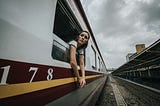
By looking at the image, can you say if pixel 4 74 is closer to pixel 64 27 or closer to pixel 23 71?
pixel 23 71

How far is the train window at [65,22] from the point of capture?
172cm

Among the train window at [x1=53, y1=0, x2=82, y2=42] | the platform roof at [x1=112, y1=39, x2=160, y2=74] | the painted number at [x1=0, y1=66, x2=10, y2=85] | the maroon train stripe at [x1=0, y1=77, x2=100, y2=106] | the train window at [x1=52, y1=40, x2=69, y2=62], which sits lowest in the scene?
the maroon train stripe at [x1=0, y1=77, x2=100, y2=106]

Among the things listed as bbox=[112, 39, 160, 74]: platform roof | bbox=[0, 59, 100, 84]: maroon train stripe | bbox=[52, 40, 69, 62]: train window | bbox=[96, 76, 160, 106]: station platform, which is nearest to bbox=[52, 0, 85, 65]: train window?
bbox=[52, 40, 69, 62]: train window

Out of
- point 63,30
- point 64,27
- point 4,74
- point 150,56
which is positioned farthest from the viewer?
point 150,56

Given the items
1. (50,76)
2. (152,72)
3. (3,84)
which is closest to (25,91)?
(3,84)

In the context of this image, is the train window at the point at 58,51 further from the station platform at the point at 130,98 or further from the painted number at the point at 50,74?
the station platform at the point at 130,98

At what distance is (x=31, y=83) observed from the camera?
0.88m

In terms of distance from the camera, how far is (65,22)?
2.09 meters

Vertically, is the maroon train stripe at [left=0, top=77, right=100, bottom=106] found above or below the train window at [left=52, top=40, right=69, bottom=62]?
below

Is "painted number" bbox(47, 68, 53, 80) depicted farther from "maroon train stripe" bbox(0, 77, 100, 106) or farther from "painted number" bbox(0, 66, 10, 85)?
"painted number" bbox(0, 66, 10, 85)

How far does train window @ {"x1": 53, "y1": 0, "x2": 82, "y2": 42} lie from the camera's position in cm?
172

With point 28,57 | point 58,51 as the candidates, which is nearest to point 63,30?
point 58,51

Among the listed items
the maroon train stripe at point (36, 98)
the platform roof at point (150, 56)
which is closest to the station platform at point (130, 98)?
the platform roof at point (150, 56)

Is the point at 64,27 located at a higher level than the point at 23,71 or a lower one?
higher
